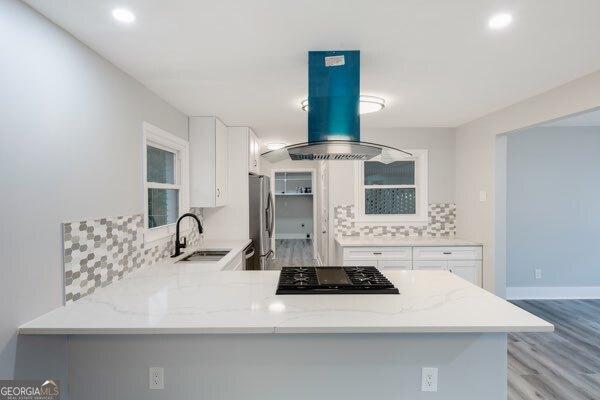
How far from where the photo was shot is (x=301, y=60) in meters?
2.17

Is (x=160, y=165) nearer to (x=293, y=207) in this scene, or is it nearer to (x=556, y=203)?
(x=556, y=203)

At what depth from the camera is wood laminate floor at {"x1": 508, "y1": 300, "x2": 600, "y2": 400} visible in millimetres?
2428

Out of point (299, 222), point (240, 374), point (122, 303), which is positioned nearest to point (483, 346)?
point (240, 374)

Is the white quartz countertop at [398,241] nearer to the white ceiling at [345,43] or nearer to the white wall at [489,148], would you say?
the white wall at [489,148]

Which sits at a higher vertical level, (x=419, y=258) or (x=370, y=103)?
(x=370, y=103)

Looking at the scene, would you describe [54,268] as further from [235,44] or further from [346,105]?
[346,105]

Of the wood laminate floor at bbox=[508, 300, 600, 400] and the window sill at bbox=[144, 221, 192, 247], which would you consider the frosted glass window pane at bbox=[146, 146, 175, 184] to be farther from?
the wood laminate floor at bbox=[508, 300, 600, 400]

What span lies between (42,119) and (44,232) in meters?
0.51

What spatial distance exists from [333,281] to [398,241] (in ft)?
7.30

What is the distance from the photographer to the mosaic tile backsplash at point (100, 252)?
176 cm

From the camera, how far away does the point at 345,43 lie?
193cm

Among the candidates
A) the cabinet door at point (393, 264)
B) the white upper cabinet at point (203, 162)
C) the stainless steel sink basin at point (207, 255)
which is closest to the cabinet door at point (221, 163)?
the white upper cabinet at point (203, 162)

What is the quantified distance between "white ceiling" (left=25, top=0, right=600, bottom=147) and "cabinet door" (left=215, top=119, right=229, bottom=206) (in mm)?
797

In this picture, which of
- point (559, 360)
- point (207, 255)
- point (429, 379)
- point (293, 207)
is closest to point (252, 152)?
point (207, 255)
